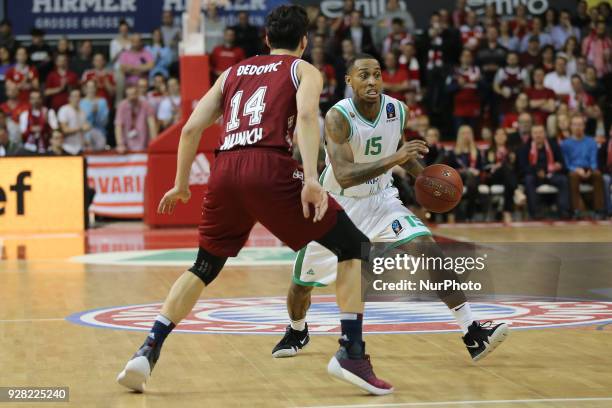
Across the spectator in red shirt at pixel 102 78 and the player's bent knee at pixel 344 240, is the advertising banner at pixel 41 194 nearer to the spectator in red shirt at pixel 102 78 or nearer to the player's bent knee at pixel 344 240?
the spectator in red shirt at pixel 102 78

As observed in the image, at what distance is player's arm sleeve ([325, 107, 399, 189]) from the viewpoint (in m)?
6.47

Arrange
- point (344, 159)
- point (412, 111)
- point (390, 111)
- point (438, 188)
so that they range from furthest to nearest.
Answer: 1. point (412, 111)
2. point (390, 111)
3. point (438, 188)
4. point (344, 159)

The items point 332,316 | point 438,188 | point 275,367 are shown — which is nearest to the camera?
point 275,367

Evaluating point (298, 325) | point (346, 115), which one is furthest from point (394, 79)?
point (298, 325)

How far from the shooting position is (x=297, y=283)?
6656 mm

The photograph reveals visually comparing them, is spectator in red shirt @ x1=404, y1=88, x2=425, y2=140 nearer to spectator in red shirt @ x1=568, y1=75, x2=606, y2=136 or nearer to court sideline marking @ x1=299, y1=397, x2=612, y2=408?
spectator in red shirt @ x1=568, y1=75, x2=606, y2=136

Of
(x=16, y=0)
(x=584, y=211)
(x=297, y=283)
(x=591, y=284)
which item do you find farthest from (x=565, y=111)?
(x=297, y=283)

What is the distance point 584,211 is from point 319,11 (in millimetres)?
6943

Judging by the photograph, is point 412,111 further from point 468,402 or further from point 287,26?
point 468,402

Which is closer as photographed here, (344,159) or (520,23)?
(344,159)

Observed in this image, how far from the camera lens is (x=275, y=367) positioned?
6.02 metres

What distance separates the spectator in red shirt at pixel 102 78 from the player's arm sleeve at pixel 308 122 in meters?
14.6

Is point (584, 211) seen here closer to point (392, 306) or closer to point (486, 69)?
point (486, 69)

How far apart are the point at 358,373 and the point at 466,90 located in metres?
14.8
